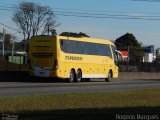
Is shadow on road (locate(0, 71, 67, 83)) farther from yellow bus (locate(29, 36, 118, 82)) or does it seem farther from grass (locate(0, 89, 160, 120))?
grass (locate(0, 89, 160, 120))

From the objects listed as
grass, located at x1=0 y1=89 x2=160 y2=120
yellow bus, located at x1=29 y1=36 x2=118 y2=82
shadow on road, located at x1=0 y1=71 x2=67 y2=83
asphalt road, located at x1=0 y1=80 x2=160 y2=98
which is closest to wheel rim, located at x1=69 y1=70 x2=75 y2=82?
yellow bus, located at x1=29 y1=36 x2=118 y2=82

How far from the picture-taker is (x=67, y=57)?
38.7 metres

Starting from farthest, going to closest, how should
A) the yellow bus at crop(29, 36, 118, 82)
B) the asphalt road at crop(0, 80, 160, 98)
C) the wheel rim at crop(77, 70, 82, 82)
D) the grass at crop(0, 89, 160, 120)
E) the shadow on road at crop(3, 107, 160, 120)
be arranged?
the wheel rim at crop(77, 70, 82, 82) → the yellow bus at crop(29, 36, 118, 82) → the asphalt road at crop(0, 80, 160, 98) → the grass at crop(0, 89, 160, 120) → the shadow on road at crop(3, 107, 160, 120)

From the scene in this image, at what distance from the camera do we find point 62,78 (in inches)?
1566

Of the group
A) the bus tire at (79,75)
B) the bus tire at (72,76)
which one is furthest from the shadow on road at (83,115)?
the bus tire at (79,75)

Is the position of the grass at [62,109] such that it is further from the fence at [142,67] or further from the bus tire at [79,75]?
the fence at [142,67]

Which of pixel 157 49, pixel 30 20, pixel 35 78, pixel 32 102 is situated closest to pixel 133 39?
pixel 157 49

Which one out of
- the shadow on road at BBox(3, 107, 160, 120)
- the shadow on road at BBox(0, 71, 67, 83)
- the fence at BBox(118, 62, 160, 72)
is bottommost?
the shadow on road at BBox(3, 107, 160, 120)

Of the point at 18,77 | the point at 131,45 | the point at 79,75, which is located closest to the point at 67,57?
the point at 79,75

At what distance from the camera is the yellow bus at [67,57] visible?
124 ft

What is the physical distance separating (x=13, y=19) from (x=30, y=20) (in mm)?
3400

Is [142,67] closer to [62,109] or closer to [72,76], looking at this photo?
[72,76]

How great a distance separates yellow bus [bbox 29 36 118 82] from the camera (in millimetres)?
37656

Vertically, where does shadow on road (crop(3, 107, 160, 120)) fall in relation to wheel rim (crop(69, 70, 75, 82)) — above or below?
below
